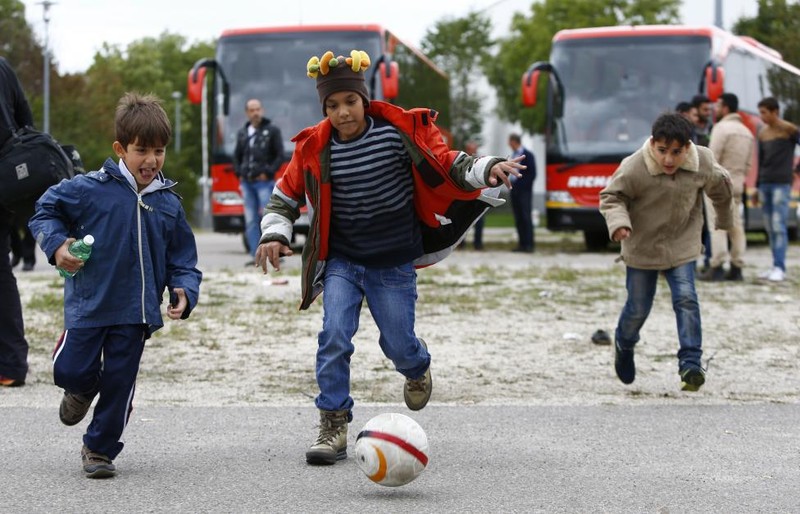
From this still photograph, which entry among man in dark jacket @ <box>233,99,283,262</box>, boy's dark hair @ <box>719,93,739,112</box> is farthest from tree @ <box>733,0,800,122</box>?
man in dark jacket @ <box>233,99,283,262</box>

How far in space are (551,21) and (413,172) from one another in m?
47.1

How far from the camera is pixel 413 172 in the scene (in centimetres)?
597

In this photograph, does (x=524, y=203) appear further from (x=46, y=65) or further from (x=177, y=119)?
(x=177, y=119)

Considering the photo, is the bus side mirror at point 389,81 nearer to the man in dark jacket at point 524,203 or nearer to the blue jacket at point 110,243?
the man in dark jacket at point 524,203

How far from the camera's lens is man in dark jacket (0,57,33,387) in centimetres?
761

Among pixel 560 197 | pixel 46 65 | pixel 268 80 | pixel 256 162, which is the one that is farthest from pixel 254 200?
pixel 46 65

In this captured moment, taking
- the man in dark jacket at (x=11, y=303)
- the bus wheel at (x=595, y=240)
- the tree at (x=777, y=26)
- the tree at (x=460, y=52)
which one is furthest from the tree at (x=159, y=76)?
the man in dark jacket at (x=11, y=303)

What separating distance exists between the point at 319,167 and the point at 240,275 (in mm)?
10155

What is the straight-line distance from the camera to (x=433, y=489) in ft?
17.4

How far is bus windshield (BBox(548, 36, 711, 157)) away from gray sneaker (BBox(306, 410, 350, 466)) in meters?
15.7

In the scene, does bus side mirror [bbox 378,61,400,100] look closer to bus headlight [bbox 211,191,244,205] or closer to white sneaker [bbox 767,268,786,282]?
bus headlight [bbox 211,191,244,205]

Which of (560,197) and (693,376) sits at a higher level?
(560,197)

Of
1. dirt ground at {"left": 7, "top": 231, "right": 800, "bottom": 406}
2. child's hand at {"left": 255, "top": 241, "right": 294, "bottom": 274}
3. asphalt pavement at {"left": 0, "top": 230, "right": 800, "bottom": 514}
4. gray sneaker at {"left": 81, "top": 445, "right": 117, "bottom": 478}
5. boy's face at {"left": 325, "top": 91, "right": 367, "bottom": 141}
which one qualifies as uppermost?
boy's face at {"left": 325, "top": 91, "right": 367, "bottom": 141}

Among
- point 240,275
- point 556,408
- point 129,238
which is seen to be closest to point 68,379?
point 129,238
